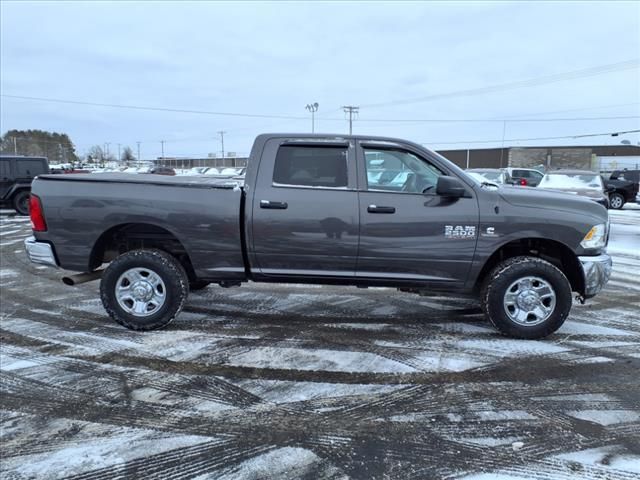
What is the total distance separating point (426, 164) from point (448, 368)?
1956 mm

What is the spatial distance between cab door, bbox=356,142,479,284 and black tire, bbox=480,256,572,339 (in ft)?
1.06

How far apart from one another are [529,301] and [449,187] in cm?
138

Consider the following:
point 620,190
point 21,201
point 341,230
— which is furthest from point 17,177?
point 620,190

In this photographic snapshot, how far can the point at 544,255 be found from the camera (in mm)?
4867

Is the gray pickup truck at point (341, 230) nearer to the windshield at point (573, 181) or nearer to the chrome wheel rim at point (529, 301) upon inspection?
the chrome wheel rim at point (529, 301)

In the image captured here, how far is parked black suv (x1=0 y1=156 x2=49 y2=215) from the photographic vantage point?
51.1 ft

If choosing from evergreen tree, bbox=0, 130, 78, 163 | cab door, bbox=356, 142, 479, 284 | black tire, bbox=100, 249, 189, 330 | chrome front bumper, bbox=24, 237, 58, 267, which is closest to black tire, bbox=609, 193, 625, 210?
cab door, bbox=356, 142, 479, 284

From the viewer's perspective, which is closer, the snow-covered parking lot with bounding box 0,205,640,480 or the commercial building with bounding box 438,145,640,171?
the snow-covered parking lot with bounding box 0,205,640,480

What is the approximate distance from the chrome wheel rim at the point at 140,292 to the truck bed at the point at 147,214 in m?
0.42

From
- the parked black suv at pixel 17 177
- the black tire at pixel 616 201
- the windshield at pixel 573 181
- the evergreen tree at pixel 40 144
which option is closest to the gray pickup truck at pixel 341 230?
the windshield at pixel 573 181

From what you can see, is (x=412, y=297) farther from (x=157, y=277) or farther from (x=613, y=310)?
(x=157, y=277)

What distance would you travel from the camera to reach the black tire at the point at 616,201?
20.7 meters

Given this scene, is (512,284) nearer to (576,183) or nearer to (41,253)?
(41,253)

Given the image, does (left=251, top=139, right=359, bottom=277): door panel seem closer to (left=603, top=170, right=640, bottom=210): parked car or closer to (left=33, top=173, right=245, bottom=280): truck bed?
(left=33, top=173, right=245, bottom=280): truck bed
